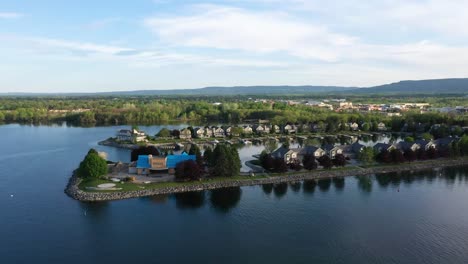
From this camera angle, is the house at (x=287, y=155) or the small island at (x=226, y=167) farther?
the house at (x=287, y=155)

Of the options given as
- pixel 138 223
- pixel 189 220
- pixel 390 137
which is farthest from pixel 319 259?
pixel 390 137

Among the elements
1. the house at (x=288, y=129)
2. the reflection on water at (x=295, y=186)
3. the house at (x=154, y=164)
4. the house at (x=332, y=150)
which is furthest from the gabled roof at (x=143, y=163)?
the house at (x=288, y=129)

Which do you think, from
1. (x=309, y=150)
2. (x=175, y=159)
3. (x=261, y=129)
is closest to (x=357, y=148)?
(x=309, y=150)

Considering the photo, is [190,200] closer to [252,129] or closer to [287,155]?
[287,155]

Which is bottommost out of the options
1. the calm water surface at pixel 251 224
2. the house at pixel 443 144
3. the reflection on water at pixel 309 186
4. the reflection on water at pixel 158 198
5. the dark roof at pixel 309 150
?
the calm water surface at pixel 251 224

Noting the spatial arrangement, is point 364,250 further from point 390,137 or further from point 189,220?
point 390,137

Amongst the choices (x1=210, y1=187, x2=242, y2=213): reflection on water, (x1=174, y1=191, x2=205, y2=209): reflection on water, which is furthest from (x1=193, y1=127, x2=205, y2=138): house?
(x1=174, y1=191, x2=205, y2=209): reflection on water

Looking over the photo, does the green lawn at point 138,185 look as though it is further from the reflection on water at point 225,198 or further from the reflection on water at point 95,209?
the reflection on water at point 95,209
